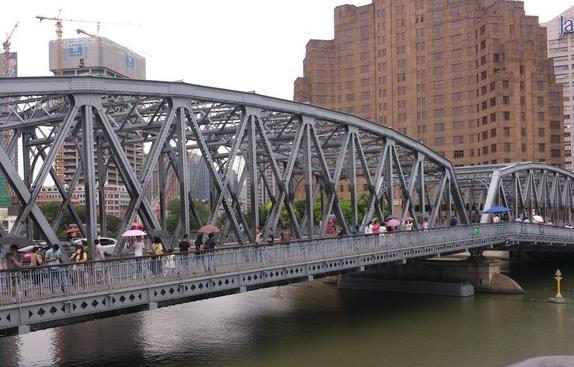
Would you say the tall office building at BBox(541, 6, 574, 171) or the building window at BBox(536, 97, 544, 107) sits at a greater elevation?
the tall office building at BBox(541, 6, 574, 171)

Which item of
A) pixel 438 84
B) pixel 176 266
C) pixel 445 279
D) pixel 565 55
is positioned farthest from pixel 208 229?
pixel 565 55

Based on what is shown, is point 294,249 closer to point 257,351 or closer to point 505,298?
point 257,351

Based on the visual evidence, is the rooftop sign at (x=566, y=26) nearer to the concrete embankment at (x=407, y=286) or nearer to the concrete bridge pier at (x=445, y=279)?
the concrete bridge pier at (x=445, y=279)

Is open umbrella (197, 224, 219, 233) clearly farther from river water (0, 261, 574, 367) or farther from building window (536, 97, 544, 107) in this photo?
building window (536, 97, 544, 107)

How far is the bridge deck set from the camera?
50.7ft

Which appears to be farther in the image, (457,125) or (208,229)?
(457,125)

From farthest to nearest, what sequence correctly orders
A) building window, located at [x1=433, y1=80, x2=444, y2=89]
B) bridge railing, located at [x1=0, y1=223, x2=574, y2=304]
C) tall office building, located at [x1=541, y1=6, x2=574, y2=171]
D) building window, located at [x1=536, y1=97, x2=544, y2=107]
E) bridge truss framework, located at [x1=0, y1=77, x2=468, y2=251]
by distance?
1. tall office building, located at [x1=541, y1=6, x2=574, y2=171]
2. building window, located at [x1=433, y1=80, x2=444, y2=89]
3. building window, located at [x1=536, y1=97, x2=544, y2=107]
4. bridge truss framework, located at [x1=0, y1=77, x2=468, y2=251]
5. bridge railing, located at [x1=0, y1=223, x2=574, y2=304]

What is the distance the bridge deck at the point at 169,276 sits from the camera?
50.7 feet

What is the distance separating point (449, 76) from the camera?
11806 cm

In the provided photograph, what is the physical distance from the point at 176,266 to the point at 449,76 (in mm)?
106547

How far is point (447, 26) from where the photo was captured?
11806cm

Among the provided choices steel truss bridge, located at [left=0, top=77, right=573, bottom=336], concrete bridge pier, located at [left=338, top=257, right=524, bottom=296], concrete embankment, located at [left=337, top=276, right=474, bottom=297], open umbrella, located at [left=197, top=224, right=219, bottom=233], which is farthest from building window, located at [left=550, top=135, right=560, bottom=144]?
open umbrella, located at [left=197, top=224, right=219, bottom=233]

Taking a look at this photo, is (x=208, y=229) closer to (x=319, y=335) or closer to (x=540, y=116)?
(x=319, y=335)

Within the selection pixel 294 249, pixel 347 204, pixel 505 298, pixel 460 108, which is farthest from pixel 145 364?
pixel 460 108
